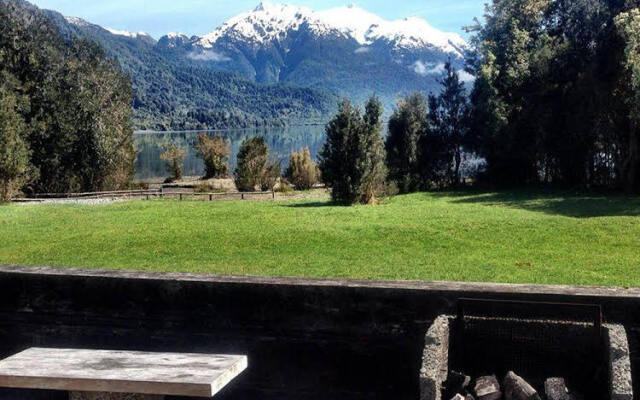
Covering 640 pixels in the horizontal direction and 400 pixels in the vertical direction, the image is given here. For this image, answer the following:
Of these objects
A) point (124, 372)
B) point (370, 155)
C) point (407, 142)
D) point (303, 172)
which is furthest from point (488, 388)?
point (303, 172)

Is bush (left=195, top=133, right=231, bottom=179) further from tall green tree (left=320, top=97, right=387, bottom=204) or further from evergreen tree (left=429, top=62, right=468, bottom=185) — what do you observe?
tall green tree (left=320, top=97, right=387, bottom=204)

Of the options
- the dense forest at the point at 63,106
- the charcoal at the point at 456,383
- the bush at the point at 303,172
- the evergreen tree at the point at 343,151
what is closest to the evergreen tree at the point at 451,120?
the bush at the point at 303,172

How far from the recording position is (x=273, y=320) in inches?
212

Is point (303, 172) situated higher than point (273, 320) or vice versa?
point (303, 172)

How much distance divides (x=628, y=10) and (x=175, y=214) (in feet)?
66.8

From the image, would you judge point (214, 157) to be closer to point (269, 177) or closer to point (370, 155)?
point (269, 177)

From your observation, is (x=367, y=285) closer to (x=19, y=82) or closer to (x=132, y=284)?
(x=132, y=284)

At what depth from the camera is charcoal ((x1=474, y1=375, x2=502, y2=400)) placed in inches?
180

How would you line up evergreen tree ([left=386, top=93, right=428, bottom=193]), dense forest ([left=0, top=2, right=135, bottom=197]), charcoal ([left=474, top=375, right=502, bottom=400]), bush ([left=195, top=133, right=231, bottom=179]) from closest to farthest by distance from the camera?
charcoal ([left=474, top=375, right=502, bottom=400]), evergreen tree ([left=386, top=93, right=428, bottom=193]), dense forest ([left=0, top=2, right=135, bottom=197]), bush ([left=195, top=133, right=231, bottom=179])

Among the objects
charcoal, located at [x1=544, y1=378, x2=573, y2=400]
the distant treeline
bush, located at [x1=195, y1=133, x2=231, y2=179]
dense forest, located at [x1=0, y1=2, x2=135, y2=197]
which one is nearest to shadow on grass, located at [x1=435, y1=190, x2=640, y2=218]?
the distant treeline

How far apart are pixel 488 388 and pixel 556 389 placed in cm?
44

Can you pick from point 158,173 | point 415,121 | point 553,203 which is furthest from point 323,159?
point 158,173

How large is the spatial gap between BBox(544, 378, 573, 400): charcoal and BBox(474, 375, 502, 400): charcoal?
32 centimetres

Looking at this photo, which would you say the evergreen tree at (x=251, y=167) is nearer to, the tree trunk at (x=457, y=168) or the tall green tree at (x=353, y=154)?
the tree trunk at (x=457, y=168)
